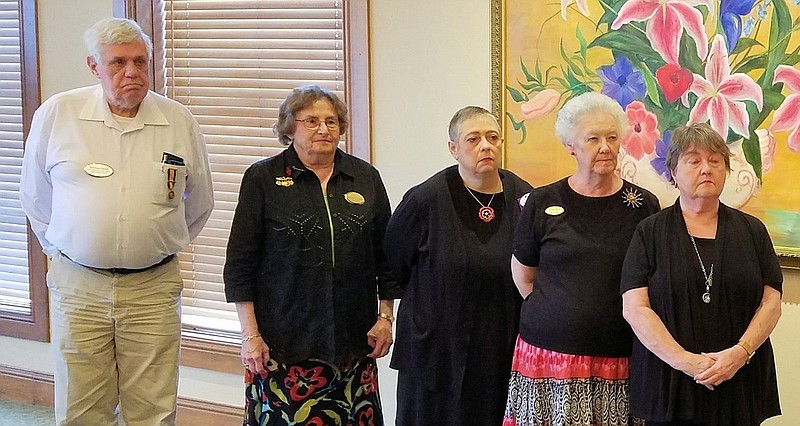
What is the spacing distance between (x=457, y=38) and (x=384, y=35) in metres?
0.30

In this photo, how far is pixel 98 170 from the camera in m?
2.85

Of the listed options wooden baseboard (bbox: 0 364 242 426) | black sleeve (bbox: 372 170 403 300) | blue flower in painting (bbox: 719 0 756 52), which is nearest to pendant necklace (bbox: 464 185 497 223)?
black sleeve (bbox: 372 170 403 300)

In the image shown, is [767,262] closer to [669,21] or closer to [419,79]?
[669,21]

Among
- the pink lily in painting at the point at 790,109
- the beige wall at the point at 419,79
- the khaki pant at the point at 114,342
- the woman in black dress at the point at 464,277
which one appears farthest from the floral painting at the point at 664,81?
the khaki pant at the point at 114,342

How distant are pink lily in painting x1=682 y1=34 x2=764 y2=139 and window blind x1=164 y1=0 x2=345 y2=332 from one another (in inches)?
54.1

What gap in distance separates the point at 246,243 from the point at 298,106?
434 mm

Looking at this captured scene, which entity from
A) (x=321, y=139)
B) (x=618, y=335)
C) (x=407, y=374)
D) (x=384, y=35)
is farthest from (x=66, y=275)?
(x=618, y=335)

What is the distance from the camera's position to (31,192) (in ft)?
9.80

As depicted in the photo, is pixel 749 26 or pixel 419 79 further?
pixel 419 79

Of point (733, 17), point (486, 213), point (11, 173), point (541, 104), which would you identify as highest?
point (733, 17)

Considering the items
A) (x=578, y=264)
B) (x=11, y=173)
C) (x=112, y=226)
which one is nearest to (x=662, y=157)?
(x=578, y=264)

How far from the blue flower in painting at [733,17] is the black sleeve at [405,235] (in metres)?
1.07

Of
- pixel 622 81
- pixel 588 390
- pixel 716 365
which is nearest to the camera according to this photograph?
pixel 716 365

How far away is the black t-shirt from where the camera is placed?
7.98ft
